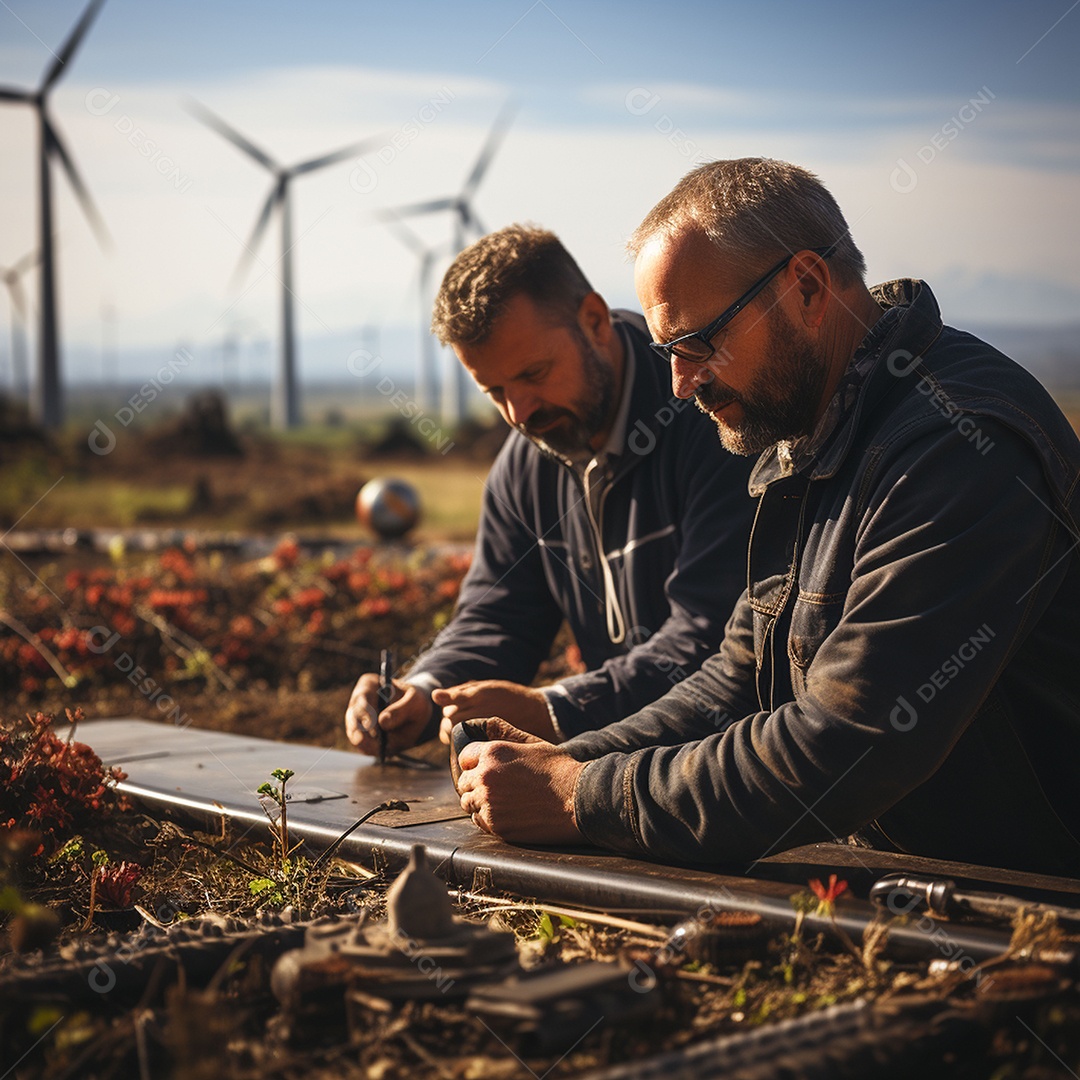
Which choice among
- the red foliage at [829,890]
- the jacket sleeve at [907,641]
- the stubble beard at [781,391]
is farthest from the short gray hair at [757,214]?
the red foliage at [829,890]

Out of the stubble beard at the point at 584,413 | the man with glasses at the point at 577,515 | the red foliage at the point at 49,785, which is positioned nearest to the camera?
the red foliage at the point at 49,785

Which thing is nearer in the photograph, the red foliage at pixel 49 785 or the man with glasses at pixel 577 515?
the red foliage at pixel 49 785

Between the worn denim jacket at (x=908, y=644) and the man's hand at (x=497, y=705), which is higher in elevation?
the worn denim jacket at (x=908, y=644)

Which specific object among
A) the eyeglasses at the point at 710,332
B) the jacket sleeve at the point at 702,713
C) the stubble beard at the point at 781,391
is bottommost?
the jacket sleeve at the point at 702,713

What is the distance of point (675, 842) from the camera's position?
94.6 inches

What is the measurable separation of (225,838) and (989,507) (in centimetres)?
214

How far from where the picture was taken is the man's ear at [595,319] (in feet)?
13.0

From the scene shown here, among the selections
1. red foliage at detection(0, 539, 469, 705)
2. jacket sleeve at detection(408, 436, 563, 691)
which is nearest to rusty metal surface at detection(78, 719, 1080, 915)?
jacket sleeve at detection(408, 436, 563, 691)

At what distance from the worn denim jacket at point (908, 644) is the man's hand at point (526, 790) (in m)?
0.09

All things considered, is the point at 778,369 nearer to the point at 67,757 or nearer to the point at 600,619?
the point at 600,619

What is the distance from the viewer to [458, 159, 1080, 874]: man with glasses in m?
2.10

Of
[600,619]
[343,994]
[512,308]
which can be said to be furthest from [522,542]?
[343,994]

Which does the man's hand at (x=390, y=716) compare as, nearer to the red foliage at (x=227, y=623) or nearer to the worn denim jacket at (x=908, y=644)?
the worn denim jacket at (x=908, y=644)

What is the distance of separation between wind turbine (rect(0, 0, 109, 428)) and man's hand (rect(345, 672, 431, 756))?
40.6 feet
